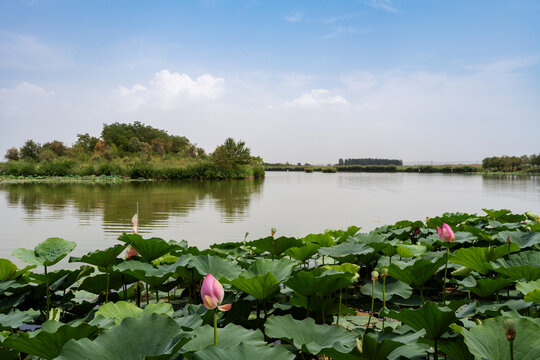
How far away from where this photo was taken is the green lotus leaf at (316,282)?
1365 mm

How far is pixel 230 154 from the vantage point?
26.8m

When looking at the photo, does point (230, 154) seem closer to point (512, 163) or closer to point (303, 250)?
point (303, 250)

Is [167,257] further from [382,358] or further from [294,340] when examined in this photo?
[382,358]

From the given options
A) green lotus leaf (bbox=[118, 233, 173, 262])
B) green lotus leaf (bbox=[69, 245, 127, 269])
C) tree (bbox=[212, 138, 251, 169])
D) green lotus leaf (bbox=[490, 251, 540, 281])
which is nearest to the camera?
green lotus leaf (bbox=[490, 251, 540, 281])

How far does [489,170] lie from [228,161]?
156 ft

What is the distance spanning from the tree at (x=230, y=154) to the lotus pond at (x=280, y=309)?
2399 centimetres

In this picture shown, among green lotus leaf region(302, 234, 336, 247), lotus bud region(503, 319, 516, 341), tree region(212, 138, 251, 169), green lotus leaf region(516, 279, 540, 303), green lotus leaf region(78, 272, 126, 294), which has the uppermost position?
tree region(212, 138, 251, 169)

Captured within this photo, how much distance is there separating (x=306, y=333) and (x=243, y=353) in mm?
429

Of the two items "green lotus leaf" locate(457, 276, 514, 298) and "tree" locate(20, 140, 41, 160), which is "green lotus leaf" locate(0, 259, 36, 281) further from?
"tree" locate(20, 140, 41, 160)

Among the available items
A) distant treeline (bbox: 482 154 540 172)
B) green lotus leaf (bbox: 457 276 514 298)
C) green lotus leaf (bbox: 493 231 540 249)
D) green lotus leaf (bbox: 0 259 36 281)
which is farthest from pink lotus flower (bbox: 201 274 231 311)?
distant treeline (bbox: 482 154 540 172)

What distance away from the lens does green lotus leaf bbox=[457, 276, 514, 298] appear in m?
1.52

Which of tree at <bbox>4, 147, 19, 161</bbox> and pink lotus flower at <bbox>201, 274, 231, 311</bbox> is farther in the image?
tree at <bbox>4, 147, 19, 161</bbox>

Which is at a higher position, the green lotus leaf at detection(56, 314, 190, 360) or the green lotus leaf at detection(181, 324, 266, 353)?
the green lotus leaf at detection(56, 314, 190, 360)

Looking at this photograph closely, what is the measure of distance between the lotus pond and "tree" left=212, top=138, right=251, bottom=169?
78.7 feet
